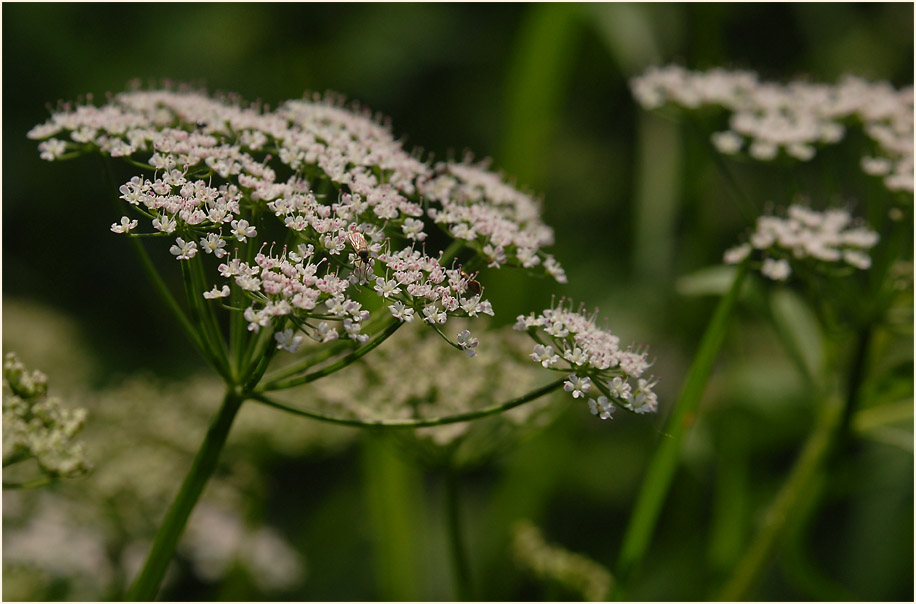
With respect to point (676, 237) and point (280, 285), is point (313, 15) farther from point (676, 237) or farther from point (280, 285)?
point (280, 285)

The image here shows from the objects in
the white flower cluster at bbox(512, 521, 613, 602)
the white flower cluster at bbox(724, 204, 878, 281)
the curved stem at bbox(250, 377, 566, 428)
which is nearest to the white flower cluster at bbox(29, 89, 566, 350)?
the curved stem at bbox(250, 377, 566, 428)

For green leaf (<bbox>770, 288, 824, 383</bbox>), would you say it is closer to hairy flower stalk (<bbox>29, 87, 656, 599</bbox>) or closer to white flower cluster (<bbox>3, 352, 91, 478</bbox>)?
hairy flower stalk (<bbox>29, 87, 656, 599</bbox>)

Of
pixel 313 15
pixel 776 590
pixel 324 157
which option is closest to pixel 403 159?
pixel 324 157

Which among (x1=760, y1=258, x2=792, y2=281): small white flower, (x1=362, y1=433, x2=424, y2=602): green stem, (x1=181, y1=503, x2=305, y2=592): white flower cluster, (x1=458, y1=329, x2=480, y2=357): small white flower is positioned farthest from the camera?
(x1=181, y1=503, x2=305, y2=592): white flower cluster

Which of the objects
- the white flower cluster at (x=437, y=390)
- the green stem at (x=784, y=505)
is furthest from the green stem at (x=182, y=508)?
the green stem at (x=784, y=505)

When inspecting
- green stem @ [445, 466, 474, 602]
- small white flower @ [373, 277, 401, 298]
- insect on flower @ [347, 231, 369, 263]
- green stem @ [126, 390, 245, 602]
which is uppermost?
insect on flower @ [347, 231, 369, 263]

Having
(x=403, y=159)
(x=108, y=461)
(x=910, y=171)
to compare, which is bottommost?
(x=108, y=461)
